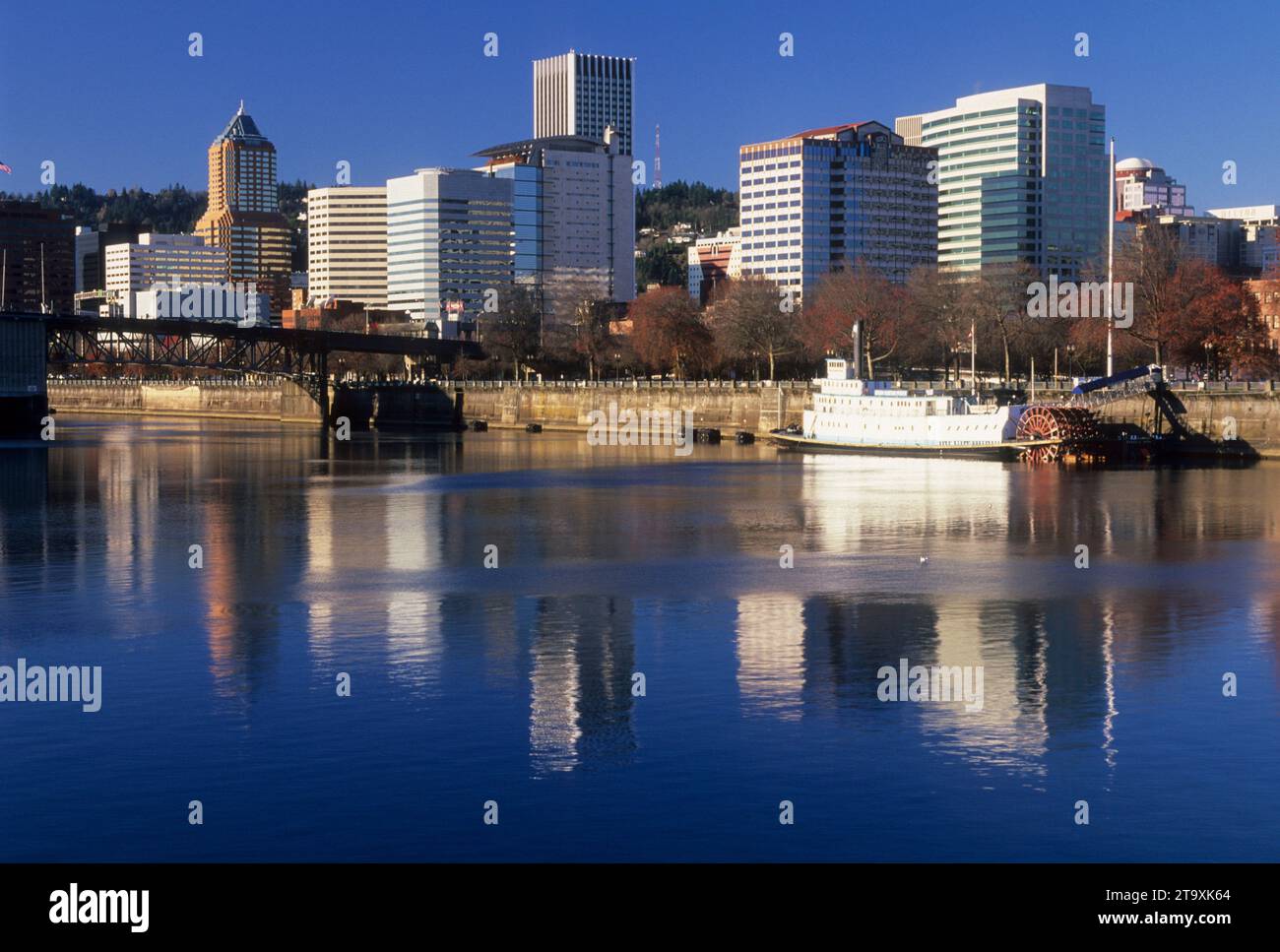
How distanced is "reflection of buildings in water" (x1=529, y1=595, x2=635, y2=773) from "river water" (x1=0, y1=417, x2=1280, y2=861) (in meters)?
0.10

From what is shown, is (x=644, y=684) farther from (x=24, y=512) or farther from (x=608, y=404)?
(x=608, y=404)

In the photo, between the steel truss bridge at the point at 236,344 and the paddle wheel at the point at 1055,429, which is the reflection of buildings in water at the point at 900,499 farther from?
the steel truss bridge at the point at 236,344

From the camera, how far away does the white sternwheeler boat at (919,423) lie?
88.5 meters

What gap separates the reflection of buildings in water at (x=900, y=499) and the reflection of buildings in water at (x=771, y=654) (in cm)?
1121

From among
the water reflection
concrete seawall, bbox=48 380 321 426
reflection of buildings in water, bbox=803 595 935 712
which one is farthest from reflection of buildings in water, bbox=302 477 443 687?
concrete seawall, bbox=48 380 321 426

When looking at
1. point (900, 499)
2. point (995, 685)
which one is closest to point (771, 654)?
point (995, 685)

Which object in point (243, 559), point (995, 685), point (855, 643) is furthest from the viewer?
point (243, 559)

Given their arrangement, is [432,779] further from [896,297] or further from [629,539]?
[896,297]

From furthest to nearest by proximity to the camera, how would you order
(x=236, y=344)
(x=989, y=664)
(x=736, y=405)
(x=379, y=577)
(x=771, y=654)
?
1. (x=236, y=344)
2. (x=736, y=405)
3. (x=379, y=577)
4. (x=771, y=654)
5. (x=989, y=664)

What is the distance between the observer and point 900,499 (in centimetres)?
6575

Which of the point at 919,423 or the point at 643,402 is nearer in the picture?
the point at 919,423

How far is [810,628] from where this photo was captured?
34750 millimetres

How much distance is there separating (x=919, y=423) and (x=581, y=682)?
67.4 metres
